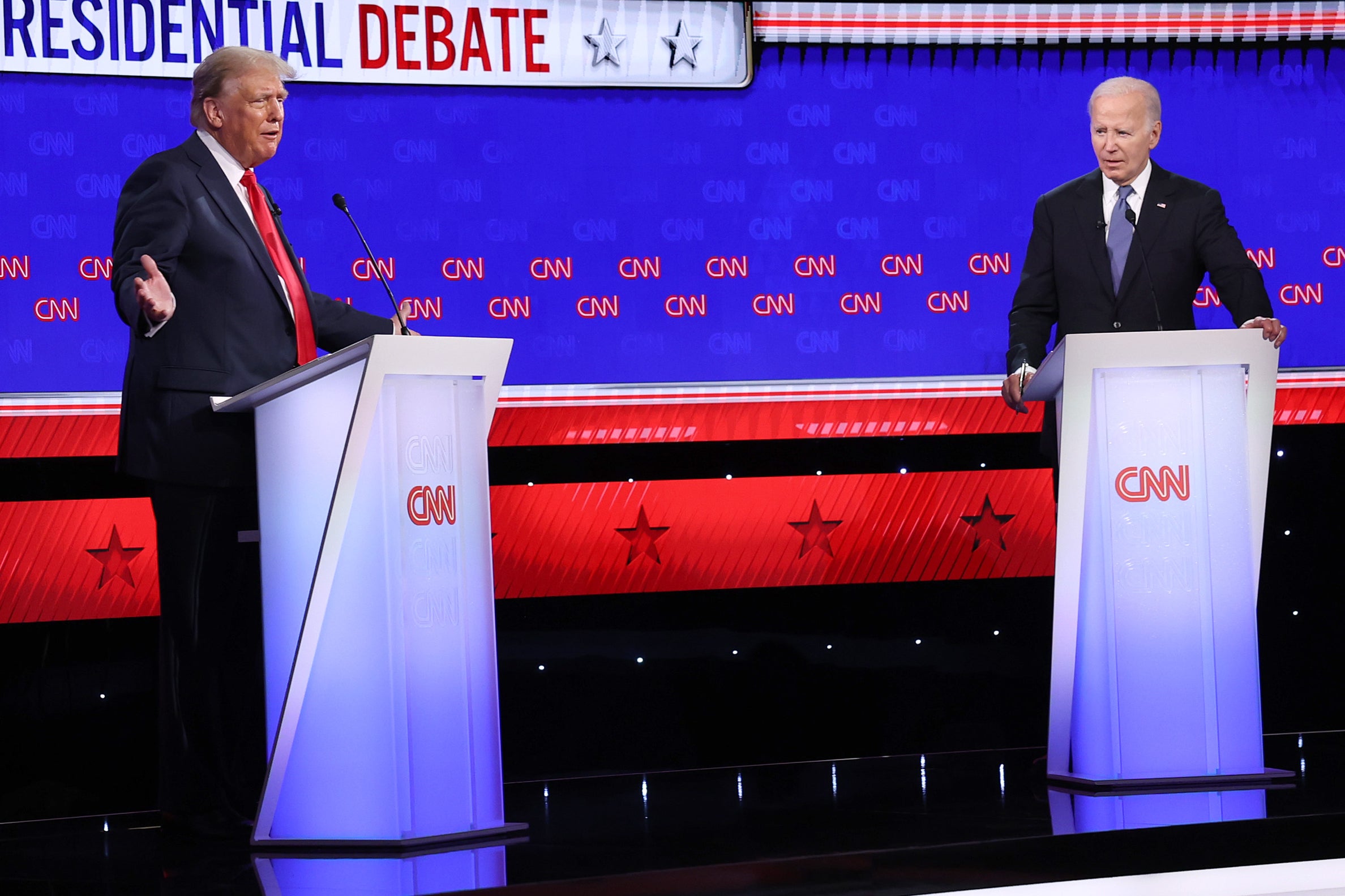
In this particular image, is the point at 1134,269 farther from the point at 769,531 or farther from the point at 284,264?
the point at 284,264

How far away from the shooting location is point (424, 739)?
2.62m

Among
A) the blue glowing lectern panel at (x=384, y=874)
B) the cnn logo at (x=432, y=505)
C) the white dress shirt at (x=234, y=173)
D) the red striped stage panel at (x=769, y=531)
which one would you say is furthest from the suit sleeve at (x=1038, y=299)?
the blue glowing lectern panel at (x=384, y=874)

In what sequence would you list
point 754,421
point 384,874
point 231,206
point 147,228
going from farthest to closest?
point 754,421
point 231,206
point 147,228
point 384,874

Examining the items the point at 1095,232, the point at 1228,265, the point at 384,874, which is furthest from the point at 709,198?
the point at 384,874

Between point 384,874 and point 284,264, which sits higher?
point 284,264

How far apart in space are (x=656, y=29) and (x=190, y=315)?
1781 mm

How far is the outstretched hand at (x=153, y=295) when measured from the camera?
2.78m

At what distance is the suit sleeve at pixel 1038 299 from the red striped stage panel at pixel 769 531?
63cm

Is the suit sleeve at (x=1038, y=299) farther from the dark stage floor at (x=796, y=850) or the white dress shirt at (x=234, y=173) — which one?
the white dress shirt at (x=234, y=173)

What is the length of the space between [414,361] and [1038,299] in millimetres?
1846

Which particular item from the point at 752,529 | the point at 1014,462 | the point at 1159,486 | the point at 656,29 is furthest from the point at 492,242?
the point at 1159,486

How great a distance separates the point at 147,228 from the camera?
2.91 m

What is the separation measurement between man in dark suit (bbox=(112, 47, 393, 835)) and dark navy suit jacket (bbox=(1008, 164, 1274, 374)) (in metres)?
1.84

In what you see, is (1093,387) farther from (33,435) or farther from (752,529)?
(33,435)
